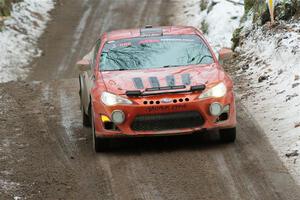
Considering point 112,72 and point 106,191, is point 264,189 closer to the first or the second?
point 106,191

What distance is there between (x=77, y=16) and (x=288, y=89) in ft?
51.1

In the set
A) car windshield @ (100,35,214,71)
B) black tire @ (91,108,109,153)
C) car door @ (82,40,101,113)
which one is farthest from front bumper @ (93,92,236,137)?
car windshield @ (100,35,214,71)

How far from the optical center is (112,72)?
9.79 m

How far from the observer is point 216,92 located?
357 inches

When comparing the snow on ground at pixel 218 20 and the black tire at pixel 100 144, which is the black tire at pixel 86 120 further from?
the snow on ground at pixel 218 20

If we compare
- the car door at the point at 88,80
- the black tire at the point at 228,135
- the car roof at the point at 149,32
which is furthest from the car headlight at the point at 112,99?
the car roof at the point at 149,32

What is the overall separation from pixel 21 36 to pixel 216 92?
14662mm

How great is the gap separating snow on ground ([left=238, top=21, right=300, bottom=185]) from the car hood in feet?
3.98

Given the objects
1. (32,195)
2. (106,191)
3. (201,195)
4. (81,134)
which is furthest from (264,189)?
(81,134)

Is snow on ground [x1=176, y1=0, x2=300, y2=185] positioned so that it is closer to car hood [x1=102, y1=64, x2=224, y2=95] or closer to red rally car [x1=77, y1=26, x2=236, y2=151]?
red rally car [x1=77, y1=26, x2=236, y2=151]

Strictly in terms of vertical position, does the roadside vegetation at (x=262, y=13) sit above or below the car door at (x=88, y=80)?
below

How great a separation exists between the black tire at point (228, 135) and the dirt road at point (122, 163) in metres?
0.09

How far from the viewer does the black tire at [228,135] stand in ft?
30.7

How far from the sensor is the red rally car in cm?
891
